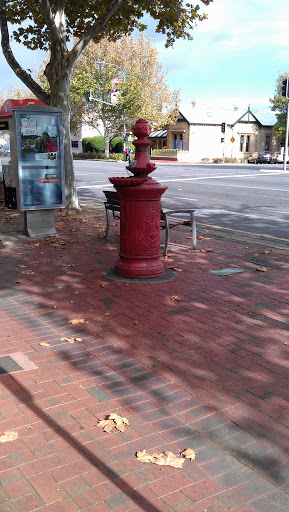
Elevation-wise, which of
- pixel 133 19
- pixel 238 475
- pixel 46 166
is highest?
pixel 133 19

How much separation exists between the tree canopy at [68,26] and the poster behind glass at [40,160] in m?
2.29

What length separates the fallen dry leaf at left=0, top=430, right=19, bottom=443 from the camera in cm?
306

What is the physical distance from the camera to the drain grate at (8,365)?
3.96 m

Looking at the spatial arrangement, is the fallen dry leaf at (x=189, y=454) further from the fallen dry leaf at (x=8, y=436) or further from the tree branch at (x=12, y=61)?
the tree branch at (x=12, y=61)

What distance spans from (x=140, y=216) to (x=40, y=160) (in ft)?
10.5

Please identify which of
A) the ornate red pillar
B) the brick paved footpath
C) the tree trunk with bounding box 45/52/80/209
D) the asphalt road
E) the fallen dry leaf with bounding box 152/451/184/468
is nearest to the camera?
the brick paved footpath

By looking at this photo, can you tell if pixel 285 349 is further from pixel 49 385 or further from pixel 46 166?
pixel 46 166

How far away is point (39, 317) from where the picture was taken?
516 cm

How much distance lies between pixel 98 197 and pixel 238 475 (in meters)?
14.1

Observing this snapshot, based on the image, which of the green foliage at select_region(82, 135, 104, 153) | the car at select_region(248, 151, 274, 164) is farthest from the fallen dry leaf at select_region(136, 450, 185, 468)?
the green foliage at select_region(82, 135, 104, 153)

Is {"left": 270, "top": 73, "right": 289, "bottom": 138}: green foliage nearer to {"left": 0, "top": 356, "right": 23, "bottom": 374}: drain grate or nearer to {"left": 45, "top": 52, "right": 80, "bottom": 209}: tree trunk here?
{"left": 45, "top": 52, "right": 80, "bottom": 209}: tree trunk

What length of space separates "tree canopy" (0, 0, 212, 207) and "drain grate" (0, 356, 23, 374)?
7.56 metres

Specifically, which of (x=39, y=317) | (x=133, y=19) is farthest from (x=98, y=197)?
(x=39, y=317)

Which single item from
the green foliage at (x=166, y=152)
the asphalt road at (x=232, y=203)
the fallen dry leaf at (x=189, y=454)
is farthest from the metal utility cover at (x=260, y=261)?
the green foliage at (x=166, y=152)
